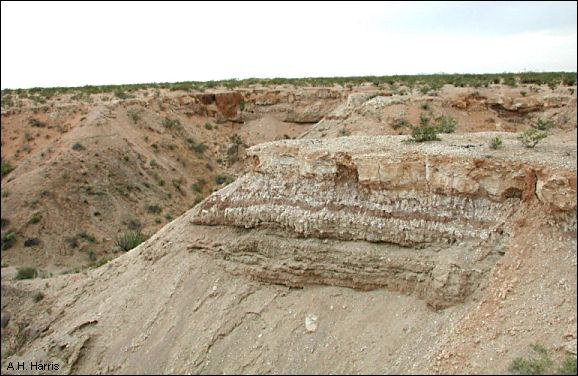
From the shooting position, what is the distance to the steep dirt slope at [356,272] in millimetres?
7516

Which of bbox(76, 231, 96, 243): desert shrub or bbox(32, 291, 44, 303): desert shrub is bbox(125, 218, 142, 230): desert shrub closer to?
bbox(76, 231, 96, 243): desert shrub

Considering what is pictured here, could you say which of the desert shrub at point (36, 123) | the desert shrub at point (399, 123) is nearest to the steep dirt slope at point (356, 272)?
the desert shrub at point (399, 123)

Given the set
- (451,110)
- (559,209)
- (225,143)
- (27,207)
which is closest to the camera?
(559,209)

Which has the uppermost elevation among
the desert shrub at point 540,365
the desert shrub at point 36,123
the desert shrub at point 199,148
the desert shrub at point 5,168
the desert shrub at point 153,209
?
the desert shrub at point 36,123

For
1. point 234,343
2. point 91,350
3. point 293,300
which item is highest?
point 293,300

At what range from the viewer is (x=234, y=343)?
9.18 meters

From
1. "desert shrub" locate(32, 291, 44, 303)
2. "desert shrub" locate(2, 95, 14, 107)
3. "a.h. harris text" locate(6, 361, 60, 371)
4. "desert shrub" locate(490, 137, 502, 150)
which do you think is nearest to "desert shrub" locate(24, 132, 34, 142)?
"desert shrub" locate(2, 95, 14, 107)

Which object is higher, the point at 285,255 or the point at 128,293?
the point at 285,255

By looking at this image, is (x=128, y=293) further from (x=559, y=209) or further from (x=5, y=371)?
Answer: (x=559, y=209)

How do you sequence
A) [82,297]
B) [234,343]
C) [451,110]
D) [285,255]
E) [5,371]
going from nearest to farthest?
1. [234,343]
2. [285,255]
3. [5,371]
4. [82,297]
5. [451,110]

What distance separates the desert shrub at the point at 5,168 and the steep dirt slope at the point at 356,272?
553 inches

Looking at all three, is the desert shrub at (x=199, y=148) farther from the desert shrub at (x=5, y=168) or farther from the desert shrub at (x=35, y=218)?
the desert shrub at (x=35, y=218)

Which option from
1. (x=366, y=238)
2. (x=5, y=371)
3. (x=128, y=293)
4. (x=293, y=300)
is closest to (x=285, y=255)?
(x=293, y=300)

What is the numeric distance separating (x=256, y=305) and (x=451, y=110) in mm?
16622
